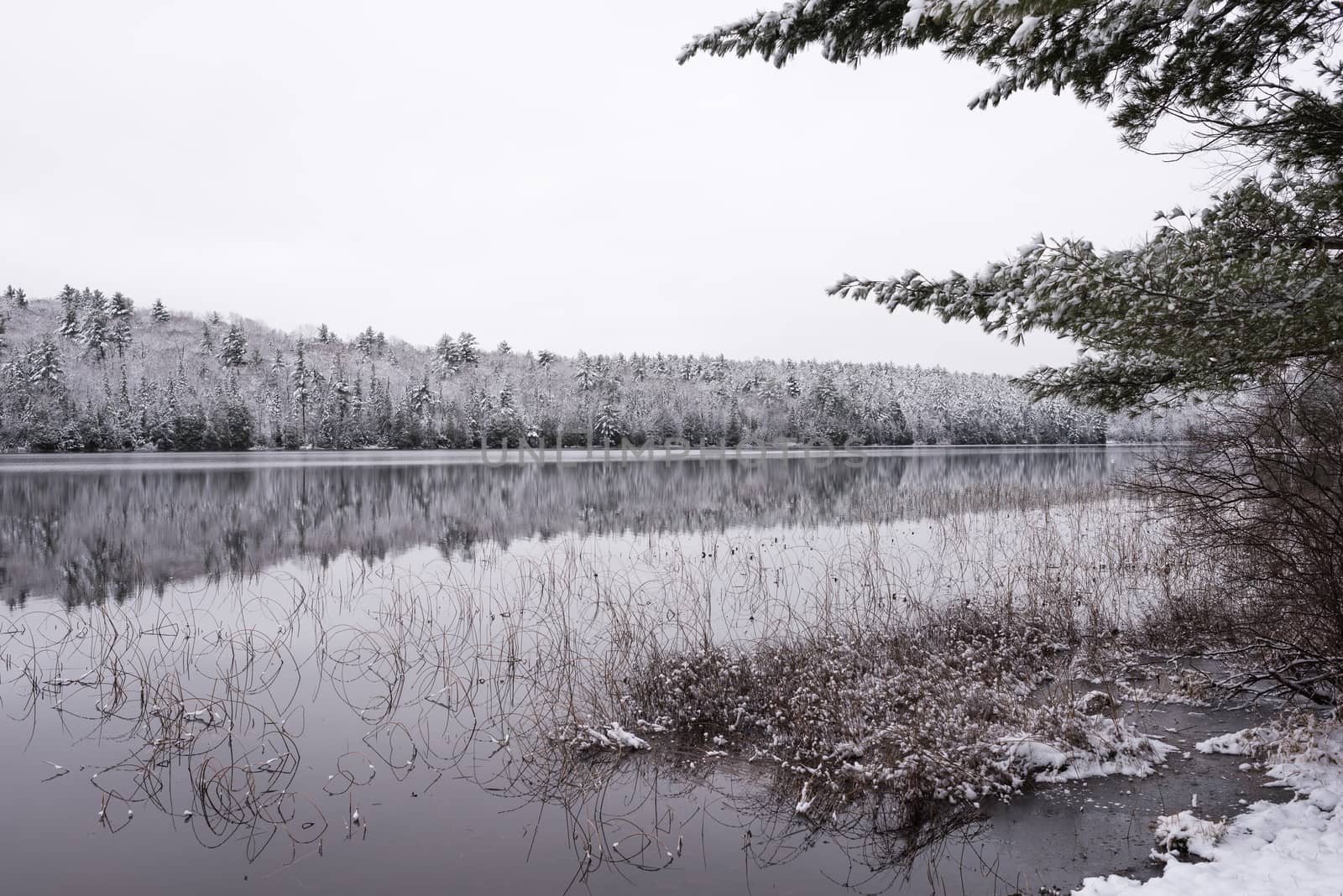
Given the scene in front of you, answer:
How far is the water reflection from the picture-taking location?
1681 cm

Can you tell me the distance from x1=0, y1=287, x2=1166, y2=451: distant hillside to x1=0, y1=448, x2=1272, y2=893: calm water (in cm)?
6679

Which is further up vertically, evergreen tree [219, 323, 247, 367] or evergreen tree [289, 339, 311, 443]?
evergreen tree [219, 323, 247, 367]

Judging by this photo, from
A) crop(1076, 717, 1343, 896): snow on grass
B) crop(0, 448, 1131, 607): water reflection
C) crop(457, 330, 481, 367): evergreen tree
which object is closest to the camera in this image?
crop(1076, 717, 1343, 896): snow on grass

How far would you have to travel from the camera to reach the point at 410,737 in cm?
739

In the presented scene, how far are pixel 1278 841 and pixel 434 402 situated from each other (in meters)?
113

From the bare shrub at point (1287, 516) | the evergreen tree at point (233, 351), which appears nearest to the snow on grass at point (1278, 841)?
the bare shrub at point (1287, 516)

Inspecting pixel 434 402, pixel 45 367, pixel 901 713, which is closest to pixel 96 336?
pixel 45 367

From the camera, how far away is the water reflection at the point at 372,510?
55.2ft

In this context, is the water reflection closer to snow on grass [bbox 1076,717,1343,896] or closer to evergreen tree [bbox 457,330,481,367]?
snow on grass [bbox 1076,717,1343,896]

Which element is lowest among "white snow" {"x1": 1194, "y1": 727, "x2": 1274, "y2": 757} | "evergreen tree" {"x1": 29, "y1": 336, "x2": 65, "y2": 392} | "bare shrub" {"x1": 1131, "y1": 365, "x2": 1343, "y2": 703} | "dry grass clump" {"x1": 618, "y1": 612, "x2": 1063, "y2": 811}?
"dry grass clump" {"x1": 618, "y1": 612, "x2": 1063, "y2": 811}

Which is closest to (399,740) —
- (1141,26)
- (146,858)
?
(146,858)

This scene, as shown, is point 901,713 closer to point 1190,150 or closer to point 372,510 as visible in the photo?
point 1190,150

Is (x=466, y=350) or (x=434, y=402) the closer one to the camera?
(x=434, y=402)

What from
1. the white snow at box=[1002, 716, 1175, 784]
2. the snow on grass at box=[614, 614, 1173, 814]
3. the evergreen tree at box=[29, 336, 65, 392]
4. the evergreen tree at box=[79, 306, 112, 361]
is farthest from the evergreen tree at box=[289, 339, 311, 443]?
the white snow at box=[1002, 716, 1175, 784]
